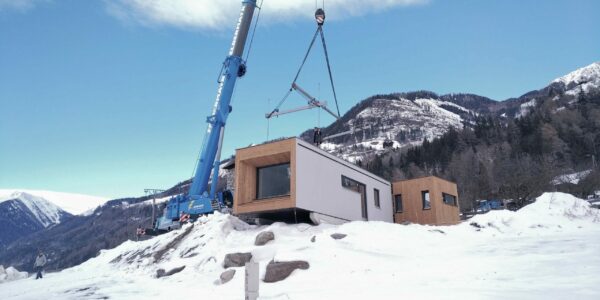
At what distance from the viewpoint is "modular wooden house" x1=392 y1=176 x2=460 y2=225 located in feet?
81.4

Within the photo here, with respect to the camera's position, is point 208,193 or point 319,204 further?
point 208,193

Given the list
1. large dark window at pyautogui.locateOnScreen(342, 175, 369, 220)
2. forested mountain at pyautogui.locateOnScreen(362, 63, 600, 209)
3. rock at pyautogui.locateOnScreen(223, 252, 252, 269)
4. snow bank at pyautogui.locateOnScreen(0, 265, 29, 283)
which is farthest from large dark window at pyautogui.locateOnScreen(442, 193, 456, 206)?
forested mountain at pyautogui.locateOnScreen(362, 63, 600, 209)

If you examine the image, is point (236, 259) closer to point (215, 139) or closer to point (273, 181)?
point (273, 181)

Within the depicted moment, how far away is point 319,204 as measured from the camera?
17797mm

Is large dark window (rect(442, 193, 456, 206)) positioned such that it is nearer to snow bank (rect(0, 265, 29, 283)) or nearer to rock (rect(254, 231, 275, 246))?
rock (rect(254, 231, 275, 246))

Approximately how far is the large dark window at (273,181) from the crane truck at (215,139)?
819 centimetres

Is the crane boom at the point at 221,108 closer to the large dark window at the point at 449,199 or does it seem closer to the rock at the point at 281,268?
the large dark window at the point at 449,199

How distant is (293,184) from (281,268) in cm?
588

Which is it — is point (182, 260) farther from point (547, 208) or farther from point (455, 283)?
point (547, 208)

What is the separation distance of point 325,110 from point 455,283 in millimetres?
24413

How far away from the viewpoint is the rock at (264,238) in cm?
1474

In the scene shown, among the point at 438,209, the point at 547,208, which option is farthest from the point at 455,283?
the point at 438,209

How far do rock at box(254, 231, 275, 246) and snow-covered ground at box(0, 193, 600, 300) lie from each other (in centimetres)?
32

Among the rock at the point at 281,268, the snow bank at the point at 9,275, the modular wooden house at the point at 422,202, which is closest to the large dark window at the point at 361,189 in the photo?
the modular wooden house at the point at 422,202
